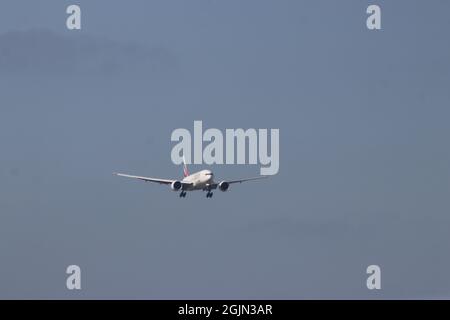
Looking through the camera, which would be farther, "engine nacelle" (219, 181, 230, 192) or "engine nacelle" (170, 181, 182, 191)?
"engine nacelle" (170, 181, 182, 191)

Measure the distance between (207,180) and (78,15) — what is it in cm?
4246

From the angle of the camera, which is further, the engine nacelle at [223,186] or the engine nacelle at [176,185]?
the engine nacelle at [176,185]

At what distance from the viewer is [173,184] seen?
19412cm

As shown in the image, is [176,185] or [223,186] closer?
[223,186]

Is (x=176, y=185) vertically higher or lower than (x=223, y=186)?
higher
